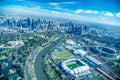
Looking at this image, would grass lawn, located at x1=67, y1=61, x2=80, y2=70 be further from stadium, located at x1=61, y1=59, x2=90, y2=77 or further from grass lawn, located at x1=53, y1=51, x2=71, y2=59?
grass lawn, located at x1=53, y1=51, x2=71, y2=59

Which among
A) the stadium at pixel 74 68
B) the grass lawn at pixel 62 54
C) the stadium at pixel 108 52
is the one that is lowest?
the stadium at pixel 74 68

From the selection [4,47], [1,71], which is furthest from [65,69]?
[4,47]

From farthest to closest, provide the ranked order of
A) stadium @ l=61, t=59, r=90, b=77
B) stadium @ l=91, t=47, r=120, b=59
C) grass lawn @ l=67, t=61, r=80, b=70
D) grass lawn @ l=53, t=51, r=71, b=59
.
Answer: stadium @ l=91, t=47, r=120, b=59 < grass lawn @ l=53, t=51, r=71, b=59 < grass lawn @ l=67, t=61, r=80, b=70 < stadium @ l=61, t=59, r=90, b=77

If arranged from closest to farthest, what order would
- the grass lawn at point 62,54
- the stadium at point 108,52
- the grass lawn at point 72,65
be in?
the grass lawn at point 72,65, the grass lawn at point 62,54, the stadium at point 108,52

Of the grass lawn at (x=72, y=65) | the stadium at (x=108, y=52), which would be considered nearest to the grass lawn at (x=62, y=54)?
the grass lawn at (x=72, y=65)

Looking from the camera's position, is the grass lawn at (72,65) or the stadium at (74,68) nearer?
the stadium at (74,68)

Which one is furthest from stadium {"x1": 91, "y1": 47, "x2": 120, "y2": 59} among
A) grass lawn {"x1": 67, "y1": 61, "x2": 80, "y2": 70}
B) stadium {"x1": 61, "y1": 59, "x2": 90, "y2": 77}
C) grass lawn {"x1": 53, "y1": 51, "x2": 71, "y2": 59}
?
grass lawn {"x1": 67, "y1": 61, "x2": 80, "y2": 70}

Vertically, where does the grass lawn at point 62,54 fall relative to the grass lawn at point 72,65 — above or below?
above

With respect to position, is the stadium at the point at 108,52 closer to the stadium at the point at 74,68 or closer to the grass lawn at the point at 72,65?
the stadium at the point at 74,68

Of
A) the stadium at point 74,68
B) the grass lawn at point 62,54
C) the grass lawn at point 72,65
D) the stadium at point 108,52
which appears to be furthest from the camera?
the stadium at point 108,52

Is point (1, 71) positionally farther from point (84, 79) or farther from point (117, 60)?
point (117, 60)

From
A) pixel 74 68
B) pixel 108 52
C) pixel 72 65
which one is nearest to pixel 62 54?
pixel 72 65

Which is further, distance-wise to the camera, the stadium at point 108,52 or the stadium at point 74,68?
the stadium at point 108,52
